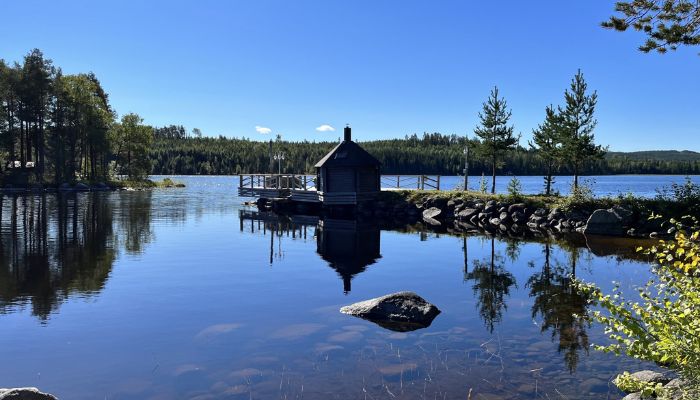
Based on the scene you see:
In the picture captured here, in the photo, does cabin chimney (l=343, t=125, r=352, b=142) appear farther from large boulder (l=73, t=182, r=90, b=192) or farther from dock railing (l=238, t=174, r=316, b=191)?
large boulder (l=73, t=182, r=90, b=192)

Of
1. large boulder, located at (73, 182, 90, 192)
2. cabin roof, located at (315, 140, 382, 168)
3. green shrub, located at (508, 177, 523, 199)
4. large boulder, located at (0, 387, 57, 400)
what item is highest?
cabin roof, located at (315, 140, 382, 168)

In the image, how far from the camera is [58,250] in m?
20.5

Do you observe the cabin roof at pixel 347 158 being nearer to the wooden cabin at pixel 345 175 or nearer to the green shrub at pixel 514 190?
the wooden cabin at pixel 345 175

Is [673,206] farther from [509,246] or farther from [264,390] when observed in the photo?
[264,390]

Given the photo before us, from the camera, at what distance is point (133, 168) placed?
3243 inches

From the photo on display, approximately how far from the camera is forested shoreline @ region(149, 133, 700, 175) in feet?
452

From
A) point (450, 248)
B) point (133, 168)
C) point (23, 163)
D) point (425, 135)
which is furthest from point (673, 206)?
point (425, 135)

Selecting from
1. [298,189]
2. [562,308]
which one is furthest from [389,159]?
[562,308]

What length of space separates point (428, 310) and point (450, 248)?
11.4 metres

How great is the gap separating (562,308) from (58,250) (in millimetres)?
18172

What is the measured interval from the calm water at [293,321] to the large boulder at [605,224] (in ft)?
11.2

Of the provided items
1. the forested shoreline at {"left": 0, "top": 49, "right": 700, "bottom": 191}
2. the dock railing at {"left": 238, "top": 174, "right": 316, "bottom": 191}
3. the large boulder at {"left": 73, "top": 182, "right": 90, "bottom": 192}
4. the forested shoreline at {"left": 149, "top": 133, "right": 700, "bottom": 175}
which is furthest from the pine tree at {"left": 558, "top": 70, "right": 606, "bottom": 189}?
the forested shoreline at {"left": 149, "top": 133, "right": 700, "bottom": 175}

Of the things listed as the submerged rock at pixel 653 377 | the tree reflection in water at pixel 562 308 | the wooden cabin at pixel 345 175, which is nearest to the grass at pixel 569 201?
the wooden cabin at pixel 345 175

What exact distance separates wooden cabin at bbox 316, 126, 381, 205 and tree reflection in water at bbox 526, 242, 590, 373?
2004 cm
